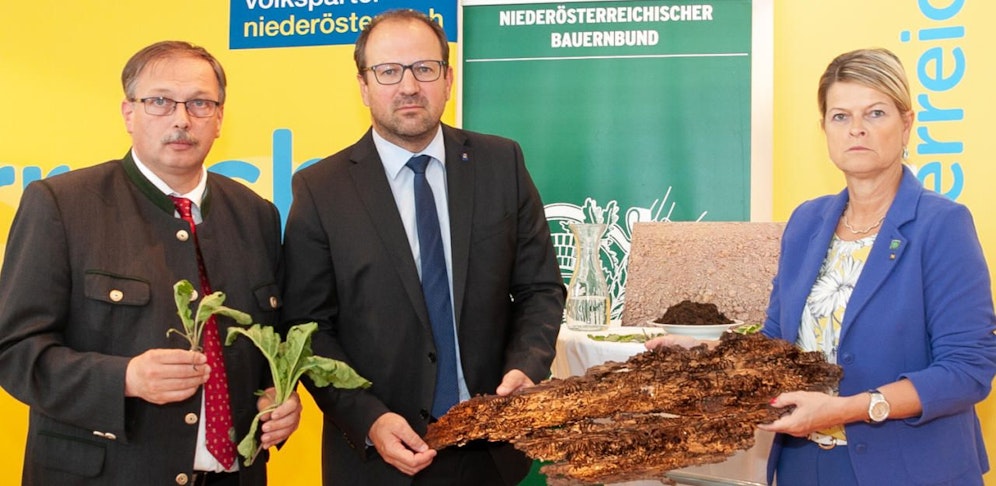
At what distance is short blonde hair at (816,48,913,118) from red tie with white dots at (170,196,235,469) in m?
1.58

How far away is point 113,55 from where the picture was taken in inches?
200

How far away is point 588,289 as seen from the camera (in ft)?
11.4

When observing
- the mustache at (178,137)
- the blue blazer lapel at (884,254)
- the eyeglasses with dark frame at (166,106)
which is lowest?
the blue blazer lapel at (884,254)

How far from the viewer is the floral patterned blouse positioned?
214cm

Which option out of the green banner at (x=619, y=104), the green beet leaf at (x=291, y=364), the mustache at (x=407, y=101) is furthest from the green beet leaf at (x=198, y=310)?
the green banner at (x=619, y=104)

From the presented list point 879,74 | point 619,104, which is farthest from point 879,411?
point 619,104

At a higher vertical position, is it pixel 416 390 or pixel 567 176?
pixel 567 176

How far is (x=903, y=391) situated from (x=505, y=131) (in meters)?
3.01

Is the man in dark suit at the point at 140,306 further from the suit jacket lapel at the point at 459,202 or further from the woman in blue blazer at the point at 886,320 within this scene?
the woman in blue blazer at the point at 886,320

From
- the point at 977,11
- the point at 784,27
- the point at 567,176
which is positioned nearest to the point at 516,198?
the point at 567,176

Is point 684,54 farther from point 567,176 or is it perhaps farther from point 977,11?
point 977,11

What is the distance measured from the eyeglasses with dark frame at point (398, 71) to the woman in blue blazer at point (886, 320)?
99cm

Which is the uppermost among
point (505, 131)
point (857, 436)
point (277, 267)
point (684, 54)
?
point (684, 54)

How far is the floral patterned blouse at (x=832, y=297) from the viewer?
84.3 inches
